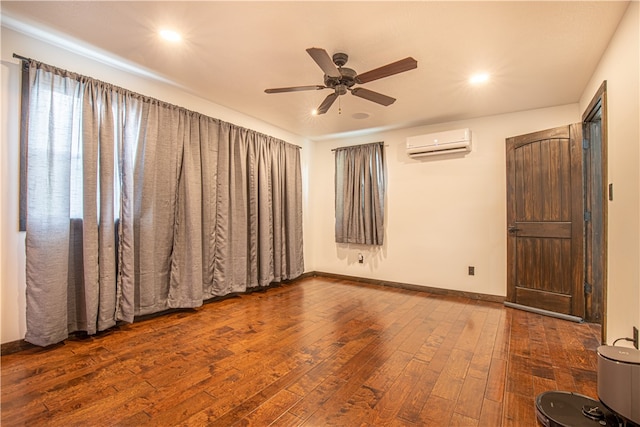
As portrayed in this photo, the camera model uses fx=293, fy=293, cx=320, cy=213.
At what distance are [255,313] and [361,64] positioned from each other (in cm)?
277

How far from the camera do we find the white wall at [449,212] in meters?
3.86

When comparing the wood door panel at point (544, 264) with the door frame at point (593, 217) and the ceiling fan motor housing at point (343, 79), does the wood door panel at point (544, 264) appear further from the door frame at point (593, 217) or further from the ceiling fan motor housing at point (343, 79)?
the ceiling fan motor housing at point (343, 79)

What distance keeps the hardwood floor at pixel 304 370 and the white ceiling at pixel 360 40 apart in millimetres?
2462

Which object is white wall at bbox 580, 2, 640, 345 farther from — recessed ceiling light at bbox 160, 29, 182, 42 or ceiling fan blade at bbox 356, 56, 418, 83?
recessed ceiling light at bbox 160, 29, 182, 42

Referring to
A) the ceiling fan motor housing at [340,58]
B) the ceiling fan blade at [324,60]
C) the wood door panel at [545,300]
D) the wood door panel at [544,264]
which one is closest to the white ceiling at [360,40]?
the ceiling fan motor housing at [340,58]

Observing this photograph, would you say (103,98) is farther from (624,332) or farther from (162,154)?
(624,332)

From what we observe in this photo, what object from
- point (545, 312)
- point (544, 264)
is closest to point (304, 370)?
point (545, 312)

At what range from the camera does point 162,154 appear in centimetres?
308

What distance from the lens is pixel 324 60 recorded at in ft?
6.77

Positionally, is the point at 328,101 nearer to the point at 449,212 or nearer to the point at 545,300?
the point at 449,212

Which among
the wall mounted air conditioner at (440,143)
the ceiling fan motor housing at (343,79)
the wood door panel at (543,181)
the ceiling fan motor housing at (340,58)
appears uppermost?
the ceiling fan motor housing at (340,58)

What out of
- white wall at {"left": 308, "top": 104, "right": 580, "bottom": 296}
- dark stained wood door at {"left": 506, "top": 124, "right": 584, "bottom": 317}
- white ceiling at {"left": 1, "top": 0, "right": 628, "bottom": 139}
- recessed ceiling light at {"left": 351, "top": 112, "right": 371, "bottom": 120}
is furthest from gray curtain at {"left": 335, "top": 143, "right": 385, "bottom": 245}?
dark stained wood door at {"left": 506, "top": 124, "right": 584, "bottom": 317}

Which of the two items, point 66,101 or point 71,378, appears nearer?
point 71,378

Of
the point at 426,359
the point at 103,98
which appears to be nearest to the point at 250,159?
the point at 103,98
